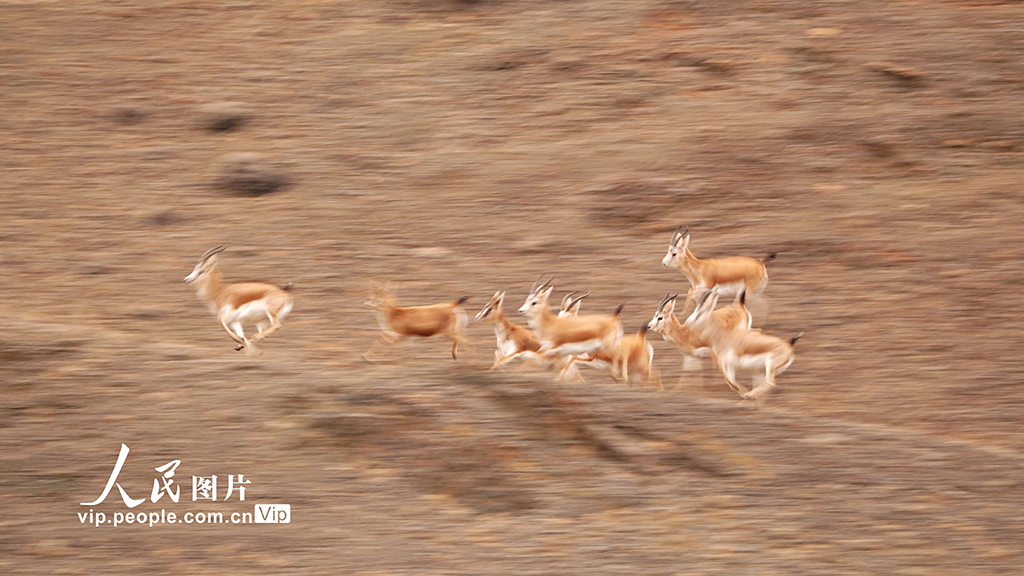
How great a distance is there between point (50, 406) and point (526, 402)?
3394 mm

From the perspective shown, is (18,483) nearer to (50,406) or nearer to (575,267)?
(50,406)

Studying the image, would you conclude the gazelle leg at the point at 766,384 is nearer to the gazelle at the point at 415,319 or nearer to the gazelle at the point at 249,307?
the gazelle at the point at 415,319

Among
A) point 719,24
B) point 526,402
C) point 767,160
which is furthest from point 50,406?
A: point 719,24

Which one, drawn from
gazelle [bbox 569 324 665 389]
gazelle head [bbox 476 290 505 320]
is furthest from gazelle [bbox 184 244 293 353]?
gazelle [bbox 569 324 665 389]

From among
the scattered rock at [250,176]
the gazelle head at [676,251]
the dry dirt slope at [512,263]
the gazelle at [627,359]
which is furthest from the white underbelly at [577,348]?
the scattered rock at [250,176]

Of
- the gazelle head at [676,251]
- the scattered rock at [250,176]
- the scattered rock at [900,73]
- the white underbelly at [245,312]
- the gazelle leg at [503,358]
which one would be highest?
the scattered rock at [900,73]

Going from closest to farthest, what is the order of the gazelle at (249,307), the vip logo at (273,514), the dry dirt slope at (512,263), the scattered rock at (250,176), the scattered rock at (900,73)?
1. the vip logo at (273,514)
2. the dry dirt slope at (512,263)
3. the gazelle at (249,307)
4. the scattered rock at (250,176)
5. the scattered rock at (900,73)

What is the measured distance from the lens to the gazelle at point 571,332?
1013 centimetres

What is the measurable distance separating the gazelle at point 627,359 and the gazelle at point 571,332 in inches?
3.7

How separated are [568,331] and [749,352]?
59.4 inches

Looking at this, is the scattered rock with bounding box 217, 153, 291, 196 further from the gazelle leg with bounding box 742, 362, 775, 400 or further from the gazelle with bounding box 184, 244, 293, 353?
the gazelle leg with bounding box 742, 362, 775, 400

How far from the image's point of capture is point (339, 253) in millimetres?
16234

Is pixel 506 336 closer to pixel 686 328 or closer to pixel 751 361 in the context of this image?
Answer: pixel 686 328

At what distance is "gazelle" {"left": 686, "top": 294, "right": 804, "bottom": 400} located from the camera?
1008 cm
